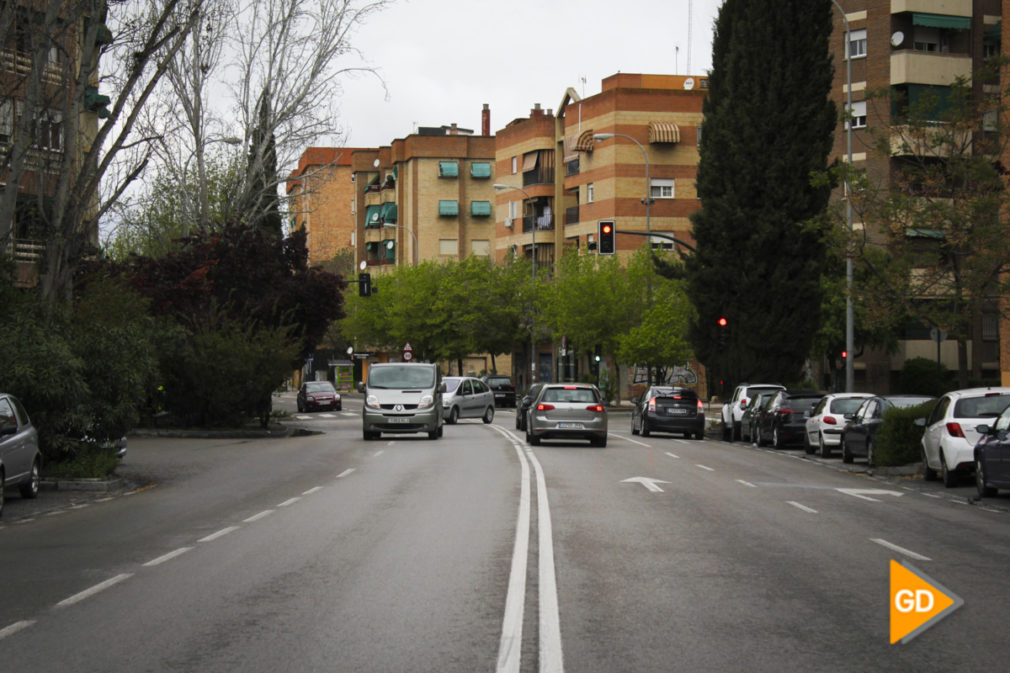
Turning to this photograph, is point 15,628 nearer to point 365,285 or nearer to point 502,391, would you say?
point 365,285

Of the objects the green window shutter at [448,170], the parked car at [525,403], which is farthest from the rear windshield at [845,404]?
the green window shutter at [448,170]

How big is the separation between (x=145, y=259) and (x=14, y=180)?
17.5 meters

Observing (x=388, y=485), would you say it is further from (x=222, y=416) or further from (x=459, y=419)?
(x=459, y=419)

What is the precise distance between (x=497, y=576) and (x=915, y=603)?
10.2 ft

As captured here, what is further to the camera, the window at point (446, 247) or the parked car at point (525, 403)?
→ the window at point (446, 247)

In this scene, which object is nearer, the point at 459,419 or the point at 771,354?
the point at 771,354

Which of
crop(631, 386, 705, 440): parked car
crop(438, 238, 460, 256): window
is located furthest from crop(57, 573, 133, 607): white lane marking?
crop(438, 238, 460, 256): window

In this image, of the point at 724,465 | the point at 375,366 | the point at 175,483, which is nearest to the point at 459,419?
the point at 375,366

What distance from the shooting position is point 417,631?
7.82 m

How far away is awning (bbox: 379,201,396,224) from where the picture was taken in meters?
110

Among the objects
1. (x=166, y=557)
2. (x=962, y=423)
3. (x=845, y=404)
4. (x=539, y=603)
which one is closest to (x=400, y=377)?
(x=845, y=404)

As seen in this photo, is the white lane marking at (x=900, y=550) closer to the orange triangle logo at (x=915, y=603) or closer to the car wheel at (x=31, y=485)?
the orange triangle logo at (x=915, y=603)

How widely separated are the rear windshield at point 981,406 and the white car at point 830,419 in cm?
828

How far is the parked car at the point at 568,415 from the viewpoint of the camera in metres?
31.3
